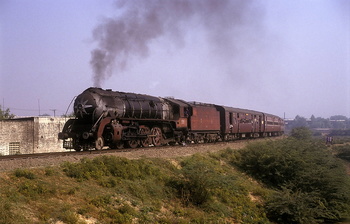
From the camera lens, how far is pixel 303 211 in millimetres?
18766

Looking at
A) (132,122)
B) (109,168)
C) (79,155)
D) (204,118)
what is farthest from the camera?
(204,118)

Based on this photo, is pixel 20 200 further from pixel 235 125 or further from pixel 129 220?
pixel 235 125

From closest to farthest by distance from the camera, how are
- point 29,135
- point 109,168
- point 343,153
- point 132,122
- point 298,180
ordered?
point 109,168 → point 132,122 → point 298,180 → point 29,135 → point 343,153

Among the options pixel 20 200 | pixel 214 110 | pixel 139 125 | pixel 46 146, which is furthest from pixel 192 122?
pixel 20 200

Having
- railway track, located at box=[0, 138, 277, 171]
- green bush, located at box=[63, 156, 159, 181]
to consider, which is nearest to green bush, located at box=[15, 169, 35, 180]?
railway track, located at box=[0, 138, 277, 171]

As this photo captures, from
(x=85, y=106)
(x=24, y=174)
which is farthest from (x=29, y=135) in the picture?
(x=24, y=174)

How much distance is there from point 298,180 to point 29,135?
26.4m

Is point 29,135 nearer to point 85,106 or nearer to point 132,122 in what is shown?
point 132,122

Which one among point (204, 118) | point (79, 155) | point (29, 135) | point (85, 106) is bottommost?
point (79, 155)

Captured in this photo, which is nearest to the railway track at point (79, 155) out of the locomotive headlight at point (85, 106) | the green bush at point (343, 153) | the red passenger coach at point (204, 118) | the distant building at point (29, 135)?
the locomotive headlight at point (85, 106)

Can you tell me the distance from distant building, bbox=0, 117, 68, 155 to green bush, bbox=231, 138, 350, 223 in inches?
818

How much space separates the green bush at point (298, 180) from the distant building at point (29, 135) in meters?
20.8

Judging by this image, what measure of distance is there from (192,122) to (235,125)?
11272mm

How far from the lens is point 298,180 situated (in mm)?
23266
